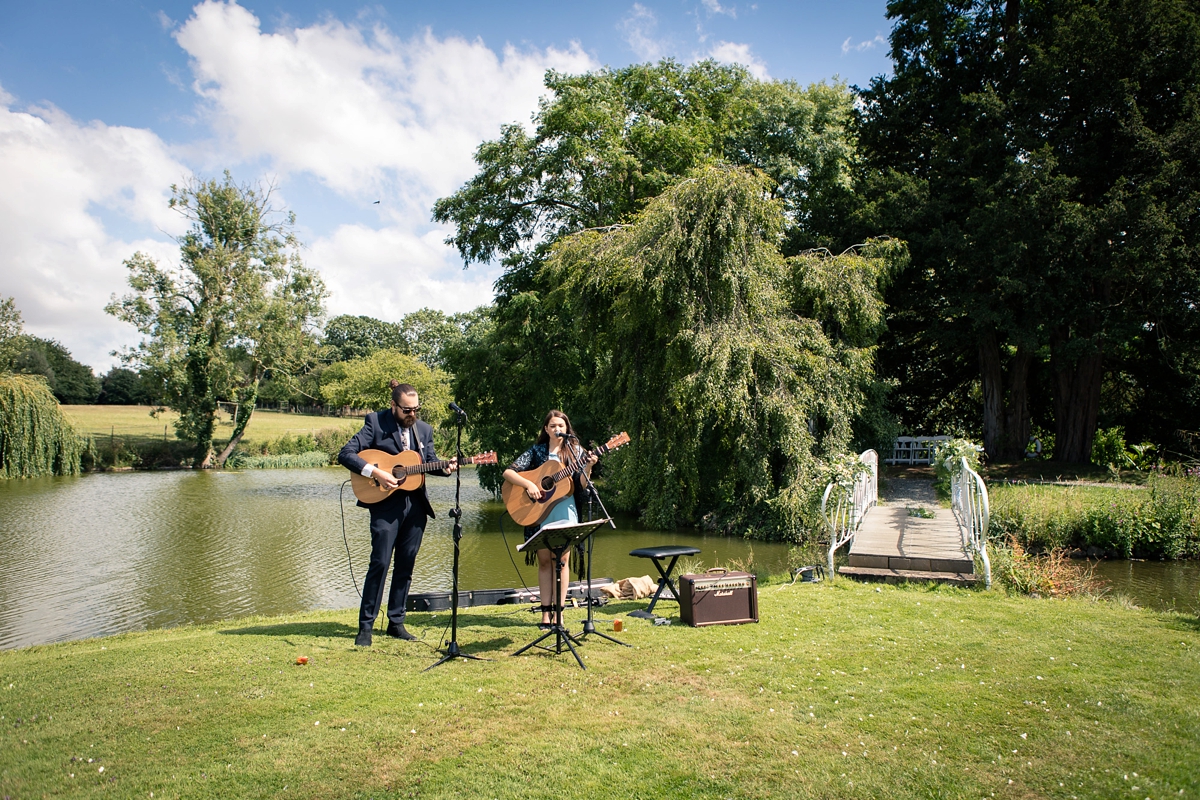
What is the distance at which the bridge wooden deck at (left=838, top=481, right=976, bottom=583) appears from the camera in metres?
8.74

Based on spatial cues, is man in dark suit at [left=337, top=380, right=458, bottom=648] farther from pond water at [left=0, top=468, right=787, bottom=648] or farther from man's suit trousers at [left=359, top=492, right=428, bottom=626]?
pond water at [left=0, top=468, right=787, bottom=648]

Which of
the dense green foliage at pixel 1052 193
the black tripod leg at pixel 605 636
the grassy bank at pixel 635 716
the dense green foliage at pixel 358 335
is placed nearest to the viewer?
the grassy bank at pixel 635 716

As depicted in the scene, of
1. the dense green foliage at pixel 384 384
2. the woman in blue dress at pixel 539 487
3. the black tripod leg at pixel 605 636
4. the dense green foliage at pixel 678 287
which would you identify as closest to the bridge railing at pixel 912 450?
the dense green foliage at pixel 678 287

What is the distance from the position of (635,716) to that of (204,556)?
42.6 ft

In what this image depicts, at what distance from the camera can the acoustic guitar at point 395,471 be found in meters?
5.58

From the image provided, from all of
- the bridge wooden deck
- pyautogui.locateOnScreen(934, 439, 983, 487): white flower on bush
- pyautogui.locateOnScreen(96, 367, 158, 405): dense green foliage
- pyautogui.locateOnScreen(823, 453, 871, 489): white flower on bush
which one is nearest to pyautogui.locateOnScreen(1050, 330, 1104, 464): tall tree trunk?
pyautogui.locateOnScreen(934, 439, 983, 487): white flower on bush

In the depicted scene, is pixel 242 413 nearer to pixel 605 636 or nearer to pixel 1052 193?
pixel 1052 193

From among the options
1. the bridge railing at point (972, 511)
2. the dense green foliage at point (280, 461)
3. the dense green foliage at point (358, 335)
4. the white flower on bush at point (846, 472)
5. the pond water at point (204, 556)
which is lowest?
the pond water at point (204, 556)

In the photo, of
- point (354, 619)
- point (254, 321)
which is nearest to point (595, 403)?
point (354, 619)

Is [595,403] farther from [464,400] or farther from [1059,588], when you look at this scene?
[1059,588]

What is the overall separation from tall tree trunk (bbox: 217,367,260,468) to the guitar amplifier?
3553 cm

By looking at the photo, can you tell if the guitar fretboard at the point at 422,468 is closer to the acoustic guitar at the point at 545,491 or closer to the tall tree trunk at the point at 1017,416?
the acoustic guitar at the point at 545,491

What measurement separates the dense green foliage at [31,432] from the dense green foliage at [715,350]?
2329 centimetres

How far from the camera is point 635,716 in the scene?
4078 millimetres
